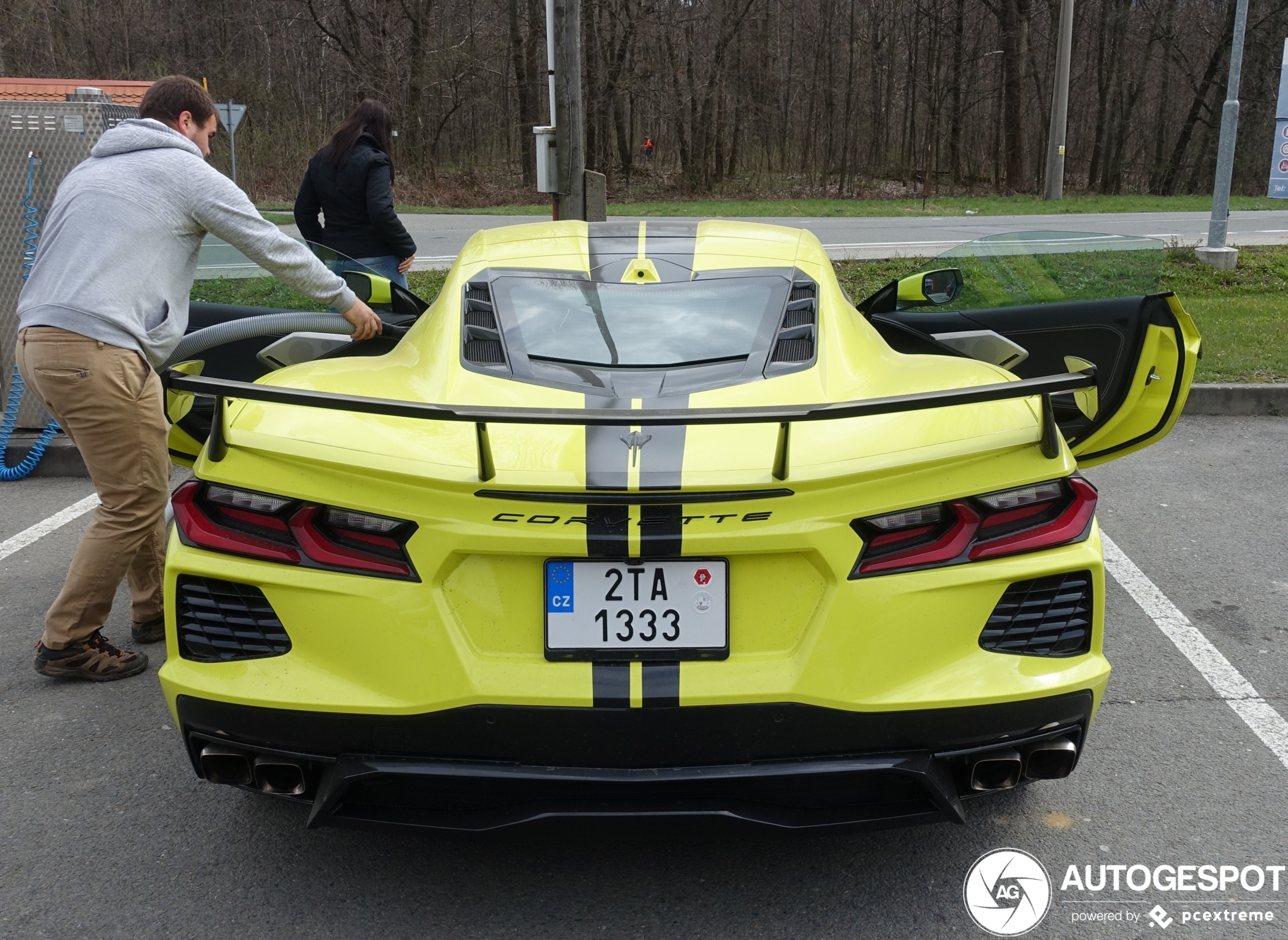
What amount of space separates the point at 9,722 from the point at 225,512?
1.83m

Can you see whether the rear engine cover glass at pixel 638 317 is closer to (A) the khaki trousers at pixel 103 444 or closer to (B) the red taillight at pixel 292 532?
(B) the red taillight at pixel 292 532

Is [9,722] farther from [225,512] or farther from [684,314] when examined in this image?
[684,314]

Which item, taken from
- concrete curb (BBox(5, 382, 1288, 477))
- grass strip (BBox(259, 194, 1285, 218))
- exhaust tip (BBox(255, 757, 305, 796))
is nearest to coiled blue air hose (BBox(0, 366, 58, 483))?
exhaust tip (BBox(255, 757, 305, 796))

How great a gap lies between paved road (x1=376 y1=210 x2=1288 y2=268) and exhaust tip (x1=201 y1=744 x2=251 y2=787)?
11.2 metres

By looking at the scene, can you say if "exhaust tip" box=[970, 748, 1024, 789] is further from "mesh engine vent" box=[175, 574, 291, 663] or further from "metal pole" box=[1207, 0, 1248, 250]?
"metal pole" box=[1207, 0, 1248, 250]

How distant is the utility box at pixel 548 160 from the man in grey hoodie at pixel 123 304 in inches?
206

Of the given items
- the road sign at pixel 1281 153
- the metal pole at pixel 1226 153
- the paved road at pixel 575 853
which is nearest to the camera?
the paved road at pixel 575 853

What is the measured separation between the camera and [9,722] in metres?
3.63

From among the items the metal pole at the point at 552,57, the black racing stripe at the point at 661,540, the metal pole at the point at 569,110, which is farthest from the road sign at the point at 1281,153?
the black racing stripe at the point at 661,540

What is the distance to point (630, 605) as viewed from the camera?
2248mm

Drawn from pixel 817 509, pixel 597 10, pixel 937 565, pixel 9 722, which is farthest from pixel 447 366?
pixel 597 10

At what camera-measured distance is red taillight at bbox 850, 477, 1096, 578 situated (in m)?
2.29

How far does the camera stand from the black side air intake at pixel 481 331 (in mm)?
2930

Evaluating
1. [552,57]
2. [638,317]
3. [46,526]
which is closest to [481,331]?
[638,317]
